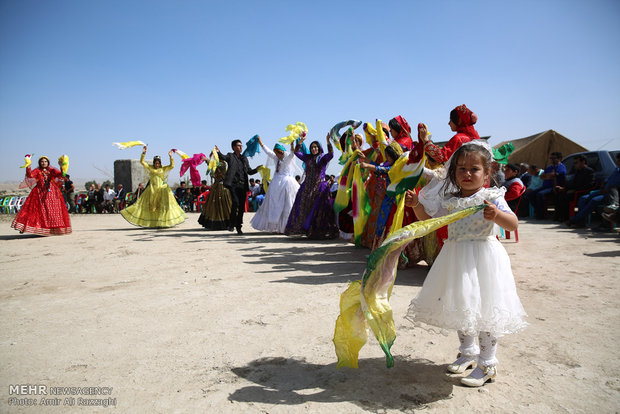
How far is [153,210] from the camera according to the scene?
38.5 feet

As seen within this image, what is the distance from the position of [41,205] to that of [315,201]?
690 centimetres

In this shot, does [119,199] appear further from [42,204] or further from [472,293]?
[472,293]

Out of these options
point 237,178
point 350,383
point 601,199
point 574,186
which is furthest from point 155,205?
point 574,186

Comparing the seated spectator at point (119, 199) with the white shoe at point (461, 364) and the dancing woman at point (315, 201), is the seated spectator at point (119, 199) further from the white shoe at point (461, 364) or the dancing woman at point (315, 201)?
the white shoe at point (461, 364)

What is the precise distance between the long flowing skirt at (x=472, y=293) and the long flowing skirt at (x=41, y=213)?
10.3 m

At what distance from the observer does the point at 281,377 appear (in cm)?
248

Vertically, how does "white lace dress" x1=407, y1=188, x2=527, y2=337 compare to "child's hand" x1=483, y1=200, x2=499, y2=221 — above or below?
below

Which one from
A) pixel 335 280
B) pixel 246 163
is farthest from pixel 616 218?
pixel 246 163

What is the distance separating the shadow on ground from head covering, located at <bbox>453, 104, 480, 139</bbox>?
2.54 m

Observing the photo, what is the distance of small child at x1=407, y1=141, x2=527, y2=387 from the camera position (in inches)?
89.3

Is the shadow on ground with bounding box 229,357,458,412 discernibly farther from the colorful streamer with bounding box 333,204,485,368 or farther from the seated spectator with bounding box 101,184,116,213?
the seated spectator with bounding box 101,184,116,213

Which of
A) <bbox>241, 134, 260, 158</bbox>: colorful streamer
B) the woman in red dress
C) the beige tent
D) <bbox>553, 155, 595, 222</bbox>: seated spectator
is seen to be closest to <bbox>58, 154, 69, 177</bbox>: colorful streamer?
the woman in red dress

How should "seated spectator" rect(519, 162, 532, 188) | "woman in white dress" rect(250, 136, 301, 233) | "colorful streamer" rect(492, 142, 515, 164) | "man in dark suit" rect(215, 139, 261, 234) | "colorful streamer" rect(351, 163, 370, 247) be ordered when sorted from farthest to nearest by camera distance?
"seated spectator" rect(519, 162, 532, 188), "woman in white dress" rect(250, 136, 301, 233), "man in dark suit" rect(215, 139, 261, 234), "colorful streamer" rect(351, 163, 370, 247), "colorful streamer" rect(492, 142, 515, 164)

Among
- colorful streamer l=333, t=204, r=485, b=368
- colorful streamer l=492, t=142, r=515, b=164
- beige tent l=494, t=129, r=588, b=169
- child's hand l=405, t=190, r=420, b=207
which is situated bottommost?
colorful streamer l=333, t=204, r=485, b=368
